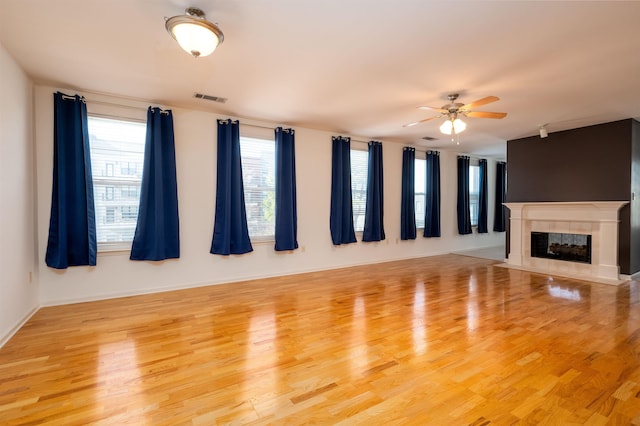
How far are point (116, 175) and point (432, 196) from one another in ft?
20.5

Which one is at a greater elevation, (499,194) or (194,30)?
(194,30)

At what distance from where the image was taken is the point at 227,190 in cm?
463

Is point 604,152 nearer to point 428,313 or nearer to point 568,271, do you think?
point 568,271

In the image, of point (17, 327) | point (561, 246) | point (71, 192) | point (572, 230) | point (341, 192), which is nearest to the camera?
point (17, 327)

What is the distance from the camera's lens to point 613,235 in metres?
4.93

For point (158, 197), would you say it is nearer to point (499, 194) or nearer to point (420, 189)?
point (420, 189)

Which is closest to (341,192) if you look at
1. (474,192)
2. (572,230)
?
(572,230)

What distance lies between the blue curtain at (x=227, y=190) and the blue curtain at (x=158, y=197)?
598 millimetres

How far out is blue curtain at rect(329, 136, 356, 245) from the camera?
227 inches

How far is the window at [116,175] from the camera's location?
391cm

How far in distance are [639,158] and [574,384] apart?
5061 millimetres

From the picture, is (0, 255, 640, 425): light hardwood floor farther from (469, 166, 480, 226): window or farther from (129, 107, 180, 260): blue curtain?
(469, 166, 480, 226): window

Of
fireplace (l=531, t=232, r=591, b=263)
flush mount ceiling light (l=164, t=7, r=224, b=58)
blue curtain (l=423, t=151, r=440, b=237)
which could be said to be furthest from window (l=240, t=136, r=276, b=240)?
fireplace (l=531, t=232, r=591, b=263)

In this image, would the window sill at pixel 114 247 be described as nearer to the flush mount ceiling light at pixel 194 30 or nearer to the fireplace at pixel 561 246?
the flush mount ceiling light at pixel 194 30
